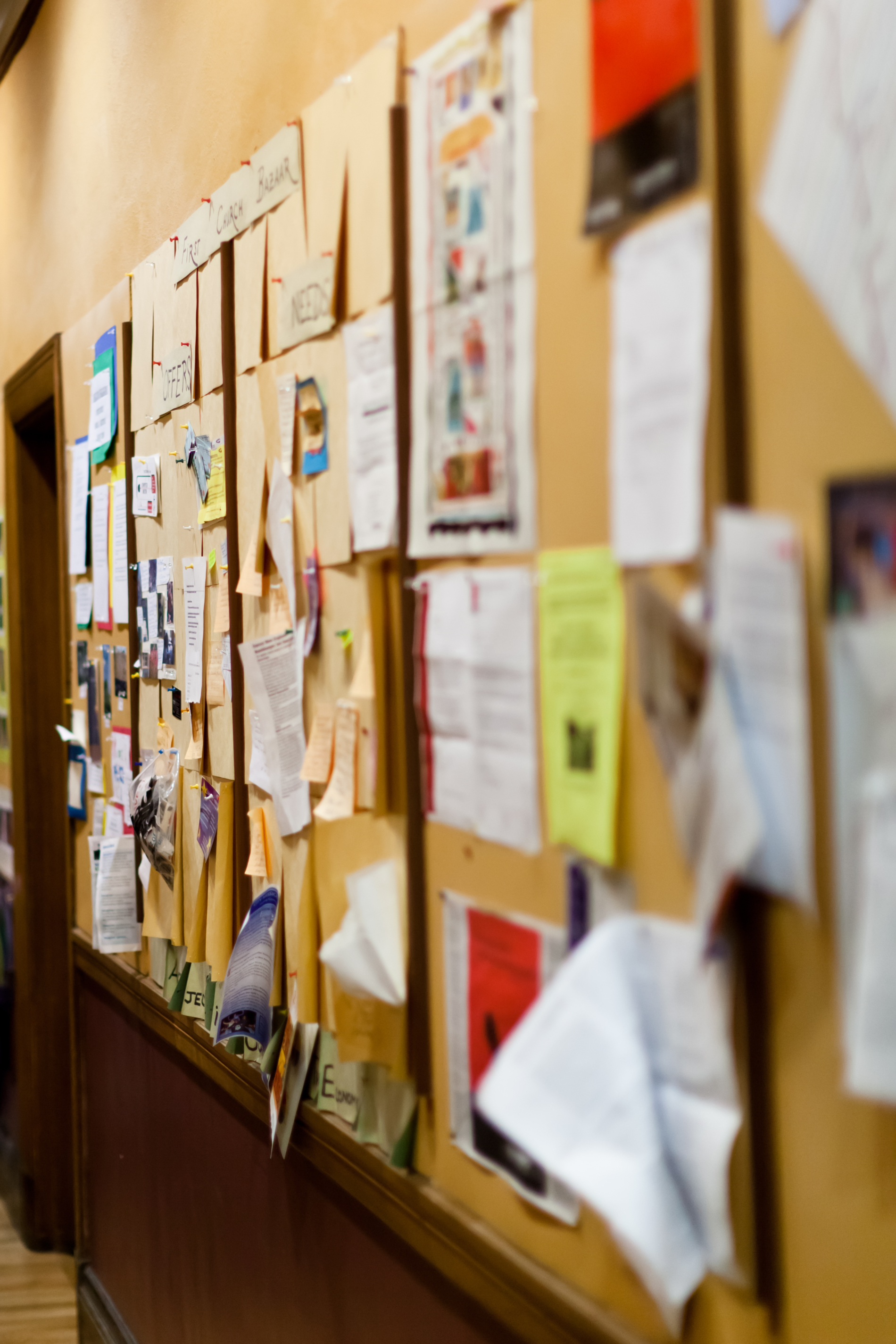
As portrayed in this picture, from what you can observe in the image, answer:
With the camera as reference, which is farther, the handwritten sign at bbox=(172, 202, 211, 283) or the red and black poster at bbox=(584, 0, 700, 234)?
the handwritten sign at bbox=(172, 202, 211, 283)

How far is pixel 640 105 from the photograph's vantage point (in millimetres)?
960

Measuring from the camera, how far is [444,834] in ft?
4.30

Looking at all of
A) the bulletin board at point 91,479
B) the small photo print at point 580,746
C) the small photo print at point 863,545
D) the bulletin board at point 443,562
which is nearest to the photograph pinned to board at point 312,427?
the bulletin board at point 443,562

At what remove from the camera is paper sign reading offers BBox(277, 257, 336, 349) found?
1492 millimetres

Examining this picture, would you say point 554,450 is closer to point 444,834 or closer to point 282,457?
point 444,834

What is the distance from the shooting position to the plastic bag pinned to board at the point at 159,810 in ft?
7.25

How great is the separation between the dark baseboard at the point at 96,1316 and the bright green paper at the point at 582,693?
79.5 inches

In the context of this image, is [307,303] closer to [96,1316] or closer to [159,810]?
[159,810]

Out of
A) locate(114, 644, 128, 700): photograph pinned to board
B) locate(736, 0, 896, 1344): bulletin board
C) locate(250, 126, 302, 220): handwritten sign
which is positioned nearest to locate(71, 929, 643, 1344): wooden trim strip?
locate(736, 0, 896, 1344): bulletin board

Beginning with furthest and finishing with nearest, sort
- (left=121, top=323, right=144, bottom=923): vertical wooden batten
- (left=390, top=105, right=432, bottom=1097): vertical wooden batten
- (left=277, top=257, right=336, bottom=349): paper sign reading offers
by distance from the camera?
(left=121, top=323, right=144, bottom=923): vertical wooden batten
(left=277, top=257, right=336, bottom=349): paper sign reading offers
(left=390, top=105, right=432, bottom=1097): vertical wooden batten

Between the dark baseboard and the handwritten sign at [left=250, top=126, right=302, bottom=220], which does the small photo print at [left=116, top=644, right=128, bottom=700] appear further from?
the dark baseboard

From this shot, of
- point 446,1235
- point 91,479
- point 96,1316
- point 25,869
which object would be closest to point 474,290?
point 446,1235

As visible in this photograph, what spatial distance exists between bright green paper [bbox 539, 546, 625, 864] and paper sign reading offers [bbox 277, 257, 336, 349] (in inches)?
22.0

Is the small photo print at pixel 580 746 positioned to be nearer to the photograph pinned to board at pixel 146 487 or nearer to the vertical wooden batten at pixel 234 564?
the vertical wooden batten at pixel 234 564
